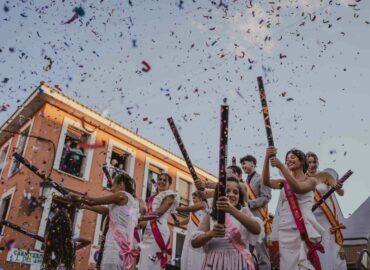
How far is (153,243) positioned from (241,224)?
262cm

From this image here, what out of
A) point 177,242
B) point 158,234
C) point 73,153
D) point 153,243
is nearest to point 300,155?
A: point 158,234

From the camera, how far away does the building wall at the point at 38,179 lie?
13258mm

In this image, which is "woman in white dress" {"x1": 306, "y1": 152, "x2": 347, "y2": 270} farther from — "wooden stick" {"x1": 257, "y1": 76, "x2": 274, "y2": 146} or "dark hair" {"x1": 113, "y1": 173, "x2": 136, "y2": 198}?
"dark hair" {"x1": 113, "y1": 173, "x2": 136, "y2": 198}

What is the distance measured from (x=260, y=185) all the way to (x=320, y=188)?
85 centimetres

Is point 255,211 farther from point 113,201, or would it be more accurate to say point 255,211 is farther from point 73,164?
point 73,164

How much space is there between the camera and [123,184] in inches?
187

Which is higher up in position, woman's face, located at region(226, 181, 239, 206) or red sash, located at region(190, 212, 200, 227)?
red sash, located at region(190, 212, 200, 227)

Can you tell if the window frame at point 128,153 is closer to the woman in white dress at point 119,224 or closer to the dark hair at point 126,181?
the dark hair at point 126,181

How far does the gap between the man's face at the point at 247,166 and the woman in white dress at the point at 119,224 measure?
1.95 m

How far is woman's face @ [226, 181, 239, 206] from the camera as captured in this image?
10.4 ft

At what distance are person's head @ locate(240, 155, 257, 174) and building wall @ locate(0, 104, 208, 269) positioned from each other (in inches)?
405

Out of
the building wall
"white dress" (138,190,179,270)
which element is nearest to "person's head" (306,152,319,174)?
"white dress" (138,190,179,270)

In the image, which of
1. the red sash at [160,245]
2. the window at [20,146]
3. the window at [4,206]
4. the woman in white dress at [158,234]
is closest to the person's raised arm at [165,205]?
the woman in white dress at [158,234]

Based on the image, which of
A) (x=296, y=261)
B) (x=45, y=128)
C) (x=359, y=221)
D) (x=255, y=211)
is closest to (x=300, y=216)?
(x=296, y=261)
